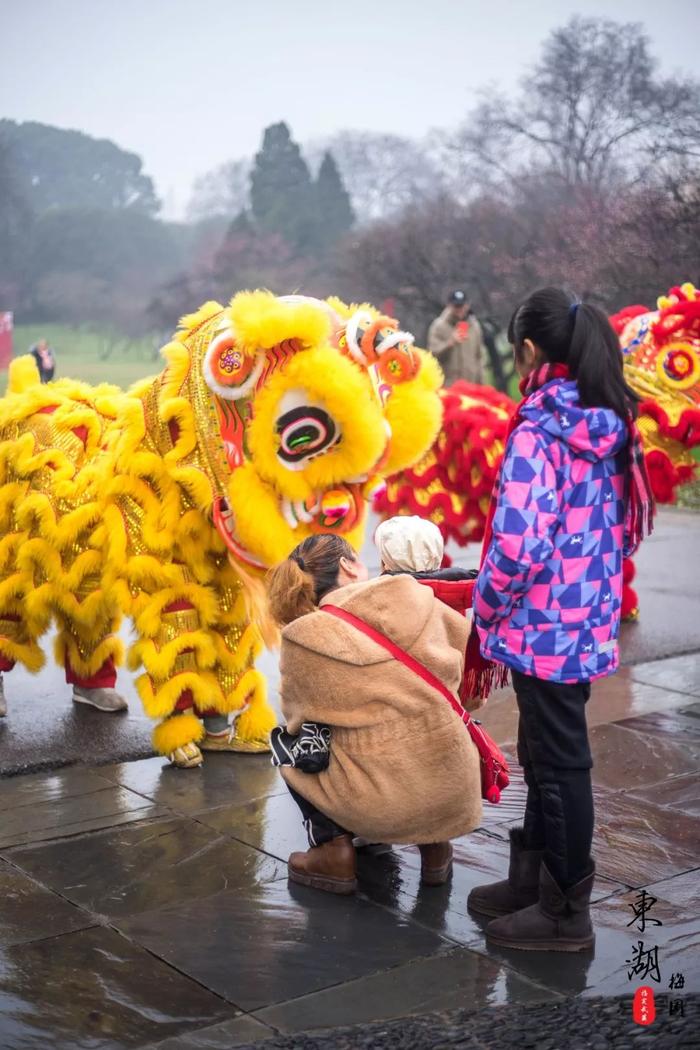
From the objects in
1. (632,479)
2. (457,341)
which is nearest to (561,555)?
(632,479)

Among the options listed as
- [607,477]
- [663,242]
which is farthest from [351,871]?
[663,242]

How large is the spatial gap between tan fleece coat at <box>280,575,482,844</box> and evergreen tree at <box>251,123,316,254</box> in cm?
2463

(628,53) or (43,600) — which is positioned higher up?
(628,53)

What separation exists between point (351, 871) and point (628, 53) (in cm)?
2407

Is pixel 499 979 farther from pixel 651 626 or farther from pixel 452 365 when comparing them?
pixel 452 365

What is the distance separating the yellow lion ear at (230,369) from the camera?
15.4 ft

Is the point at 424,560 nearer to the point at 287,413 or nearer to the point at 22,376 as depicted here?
the point at 287,413

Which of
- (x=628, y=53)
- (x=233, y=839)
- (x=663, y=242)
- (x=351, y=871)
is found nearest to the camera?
(x=351, y=871)

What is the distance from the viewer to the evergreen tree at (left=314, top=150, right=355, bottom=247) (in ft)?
96.0

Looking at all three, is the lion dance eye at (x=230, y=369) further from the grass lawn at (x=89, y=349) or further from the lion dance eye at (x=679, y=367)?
the grass lawn at (x=89, y=349)

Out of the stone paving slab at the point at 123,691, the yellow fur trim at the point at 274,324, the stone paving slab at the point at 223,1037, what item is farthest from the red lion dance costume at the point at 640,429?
the stone paving slab at the point at 223,1037

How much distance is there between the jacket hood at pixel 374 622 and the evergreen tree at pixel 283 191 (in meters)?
24.6

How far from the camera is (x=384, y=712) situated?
3652 millimetres

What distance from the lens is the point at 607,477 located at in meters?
3.37
